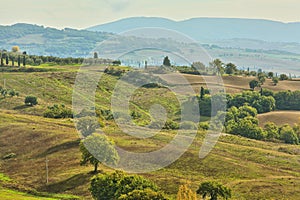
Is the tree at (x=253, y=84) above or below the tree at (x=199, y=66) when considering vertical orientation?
below

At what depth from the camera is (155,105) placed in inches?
6171

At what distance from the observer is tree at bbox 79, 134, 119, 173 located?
64188 millimetres

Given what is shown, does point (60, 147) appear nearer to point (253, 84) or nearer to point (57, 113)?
point (57, 113)

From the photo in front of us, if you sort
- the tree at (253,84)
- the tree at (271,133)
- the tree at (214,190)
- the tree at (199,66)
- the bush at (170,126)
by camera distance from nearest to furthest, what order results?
the tree at (214,190), the bush at (170,126), the tree at (271,133), the tree at (253,84), the tree at (199,66)

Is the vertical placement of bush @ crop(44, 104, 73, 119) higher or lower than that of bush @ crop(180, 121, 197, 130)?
higher

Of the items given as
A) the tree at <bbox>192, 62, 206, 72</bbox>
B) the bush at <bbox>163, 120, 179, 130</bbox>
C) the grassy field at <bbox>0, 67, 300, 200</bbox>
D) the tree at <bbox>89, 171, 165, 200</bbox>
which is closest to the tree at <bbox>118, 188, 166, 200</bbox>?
the tree at <bbox>89, 171, 165, 200</bbox>

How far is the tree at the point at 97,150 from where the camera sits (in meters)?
64.2

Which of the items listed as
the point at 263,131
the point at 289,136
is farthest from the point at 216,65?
the point at 289,136

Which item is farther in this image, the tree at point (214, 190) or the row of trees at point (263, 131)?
the row of trees at point (263, 131)

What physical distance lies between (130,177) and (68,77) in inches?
5083

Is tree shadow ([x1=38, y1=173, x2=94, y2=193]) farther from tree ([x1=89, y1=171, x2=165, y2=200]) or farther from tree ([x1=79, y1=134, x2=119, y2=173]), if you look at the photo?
tree ([x1=89, y1=171, x2=165, y2=200])

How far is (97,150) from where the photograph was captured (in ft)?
214

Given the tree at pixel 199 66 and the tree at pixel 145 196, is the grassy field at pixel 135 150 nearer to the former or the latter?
the tree at pixel 145 196

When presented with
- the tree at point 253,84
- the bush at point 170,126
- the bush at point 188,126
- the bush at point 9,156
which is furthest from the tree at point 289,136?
the tree at point 253,84
